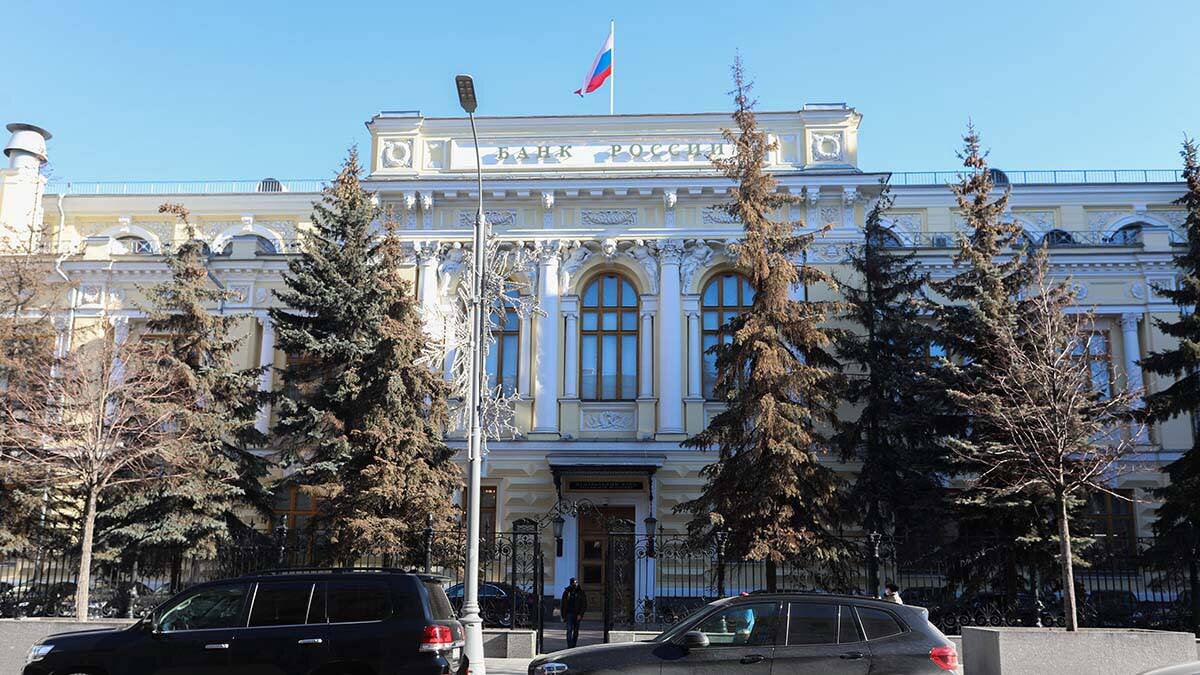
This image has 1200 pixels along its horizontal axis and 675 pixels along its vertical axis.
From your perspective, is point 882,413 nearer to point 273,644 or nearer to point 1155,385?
point 1155,385

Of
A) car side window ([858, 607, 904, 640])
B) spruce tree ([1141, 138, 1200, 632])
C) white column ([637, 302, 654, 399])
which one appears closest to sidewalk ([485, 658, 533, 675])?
car side window ([858, 607, 904, 640])

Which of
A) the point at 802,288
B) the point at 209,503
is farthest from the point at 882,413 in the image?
the point at 209,503

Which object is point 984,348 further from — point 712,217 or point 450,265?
point 450,265

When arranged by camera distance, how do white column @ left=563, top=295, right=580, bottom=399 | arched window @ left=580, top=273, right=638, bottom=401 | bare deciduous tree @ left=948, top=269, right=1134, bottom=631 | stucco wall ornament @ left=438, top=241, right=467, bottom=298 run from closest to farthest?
1. bare deciduous tree @ left=948, top=269, right=1134, bottom=631
2. white column @ left=563, top=295, right=580, bottom=399
3. arched window @ left=580, top=273, right=638, bottom=401
4. stucco wall ornament @ left=438, top=241, right=467, bottom=298

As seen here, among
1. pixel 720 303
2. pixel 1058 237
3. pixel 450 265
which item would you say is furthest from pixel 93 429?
pixel 1058 237

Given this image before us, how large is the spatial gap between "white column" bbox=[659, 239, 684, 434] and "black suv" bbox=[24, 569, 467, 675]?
1935cm

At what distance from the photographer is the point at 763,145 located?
25031 mm

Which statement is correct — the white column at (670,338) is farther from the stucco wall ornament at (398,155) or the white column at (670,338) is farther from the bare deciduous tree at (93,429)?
the bare deciduous tree at (93,429)

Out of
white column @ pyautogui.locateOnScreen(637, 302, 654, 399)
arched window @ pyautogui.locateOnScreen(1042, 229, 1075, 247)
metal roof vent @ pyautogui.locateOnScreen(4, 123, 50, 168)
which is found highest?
metal roof vent @ pyautogui.locateOnScreen(4, 123, 50, 168)

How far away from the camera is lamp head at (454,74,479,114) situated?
1581 centimetres

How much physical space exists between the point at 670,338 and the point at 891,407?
727 cm

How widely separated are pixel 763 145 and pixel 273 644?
58.9 feet

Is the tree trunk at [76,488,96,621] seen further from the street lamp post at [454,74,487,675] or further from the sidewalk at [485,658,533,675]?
the street lamp post at [454,74,487,675]

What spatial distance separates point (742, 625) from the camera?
34.8ft
